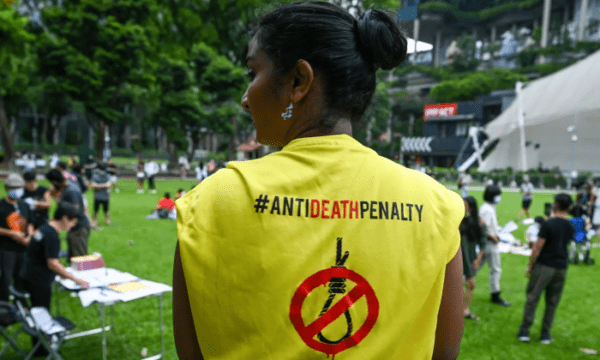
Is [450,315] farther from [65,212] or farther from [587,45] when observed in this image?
[587,45]

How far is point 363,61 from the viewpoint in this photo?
3.51 ft

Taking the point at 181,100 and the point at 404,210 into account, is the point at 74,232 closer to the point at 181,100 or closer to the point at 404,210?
the point at 404,210

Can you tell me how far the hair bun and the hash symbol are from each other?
0.44 meters

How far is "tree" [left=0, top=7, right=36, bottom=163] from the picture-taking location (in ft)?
72.0

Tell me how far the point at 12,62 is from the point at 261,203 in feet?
119

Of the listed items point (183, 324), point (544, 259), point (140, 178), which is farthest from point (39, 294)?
point (140, 178)

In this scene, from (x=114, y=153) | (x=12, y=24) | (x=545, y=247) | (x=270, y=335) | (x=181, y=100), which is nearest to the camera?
(x=270, y=335)

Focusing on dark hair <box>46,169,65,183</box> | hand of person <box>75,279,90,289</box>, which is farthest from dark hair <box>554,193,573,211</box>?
dark hair <box>46,169,65,183</box>

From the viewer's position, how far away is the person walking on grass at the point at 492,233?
6.65 metres

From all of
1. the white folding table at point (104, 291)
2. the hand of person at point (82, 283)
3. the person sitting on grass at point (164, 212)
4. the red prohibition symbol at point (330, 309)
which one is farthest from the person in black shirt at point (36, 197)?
the red prohibition symbol at point (330, 309)

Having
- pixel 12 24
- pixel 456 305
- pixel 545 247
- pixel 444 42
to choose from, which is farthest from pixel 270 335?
pixel 444 42

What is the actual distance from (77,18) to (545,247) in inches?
1127

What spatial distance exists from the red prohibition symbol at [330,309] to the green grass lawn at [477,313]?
4464 mm

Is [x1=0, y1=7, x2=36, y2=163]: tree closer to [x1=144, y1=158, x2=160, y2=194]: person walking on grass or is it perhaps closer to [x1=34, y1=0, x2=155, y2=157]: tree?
[x1=34, y1=0, x2=155, y2=157]: tree
